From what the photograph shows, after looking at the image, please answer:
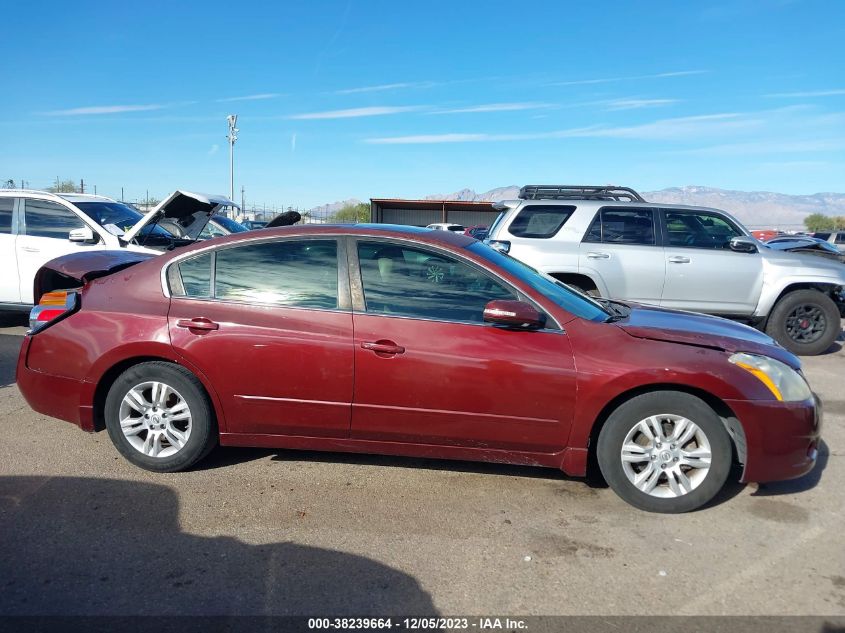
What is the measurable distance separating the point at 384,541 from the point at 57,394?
2396mm

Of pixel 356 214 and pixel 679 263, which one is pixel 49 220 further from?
pixel 356 214

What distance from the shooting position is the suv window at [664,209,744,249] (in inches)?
308

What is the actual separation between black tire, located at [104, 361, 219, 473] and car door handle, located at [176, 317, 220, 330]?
0.89 feet

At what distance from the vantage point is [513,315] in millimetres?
3549

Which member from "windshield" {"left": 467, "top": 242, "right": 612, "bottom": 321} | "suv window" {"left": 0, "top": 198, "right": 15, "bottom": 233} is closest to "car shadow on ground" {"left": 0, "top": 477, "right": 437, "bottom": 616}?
"windshield" {"left": 467, "top": 242, "right": 612, "bottom": 321}

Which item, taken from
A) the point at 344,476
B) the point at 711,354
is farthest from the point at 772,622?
the point at 344,476

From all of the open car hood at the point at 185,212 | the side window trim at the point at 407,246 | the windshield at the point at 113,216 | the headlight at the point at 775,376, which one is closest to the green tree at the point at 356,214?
the windshield at the point at 113,216

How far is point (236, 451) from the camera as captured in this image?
175 inches

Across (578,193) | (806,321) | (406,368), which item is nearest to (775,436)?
(406,368)

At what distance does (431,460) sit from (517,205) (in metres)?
4.58

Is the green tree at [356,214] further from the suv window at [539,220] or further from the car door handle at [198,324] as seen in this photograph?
the car door handle at [198,324]

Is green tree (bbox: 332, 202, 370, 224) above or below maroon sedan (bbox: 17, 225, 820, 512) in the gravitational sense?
above

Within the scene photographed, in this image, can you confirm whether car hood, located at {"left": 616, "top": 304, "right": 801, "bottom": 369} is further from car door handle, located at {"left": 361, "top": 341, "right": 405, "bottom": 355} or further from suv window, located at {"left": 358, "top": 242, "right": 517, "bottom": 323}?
car door handle, located at {"left": 361, "top": 341, "right": 405, "bottom": 355}

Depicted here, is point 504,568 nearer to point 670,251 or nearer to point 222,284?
point 222,284
